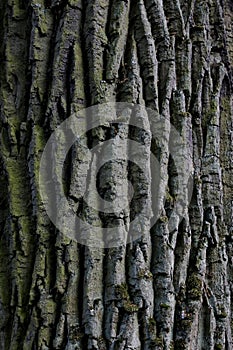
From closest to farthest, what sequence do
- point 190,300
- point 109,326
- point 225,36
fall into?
point 109,326 → point 190,300 → point 225,36

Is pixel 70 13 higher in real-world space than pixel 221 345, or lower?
higher

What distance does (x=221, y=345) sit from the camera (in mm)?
1805

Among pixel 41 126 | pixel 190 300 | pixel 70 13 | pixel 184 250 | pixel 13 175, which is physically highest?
pixel 70 13

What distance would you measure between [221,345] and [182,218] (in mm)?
419

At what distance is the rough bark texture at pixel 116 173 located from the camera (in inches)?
65.3

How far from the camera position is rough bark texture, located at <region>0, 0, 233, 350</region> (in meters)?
1.66

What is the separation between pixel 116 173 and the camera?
175cm

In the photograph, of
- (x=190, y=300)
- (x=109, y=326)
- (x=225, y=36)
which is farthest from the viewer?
(x=225, y=36)

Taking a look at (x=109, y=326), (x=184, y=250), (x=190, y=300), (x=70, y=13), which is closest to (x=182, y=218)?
(x=184, y=250)

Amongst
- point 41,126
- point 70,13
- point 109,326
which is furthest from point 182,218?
point 70,13

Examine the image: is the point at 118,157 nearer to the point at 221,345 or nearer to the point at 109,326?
the point at 109,326

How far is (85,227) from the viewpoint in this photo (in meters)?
1.71

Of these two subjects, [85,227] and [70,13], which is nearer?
[85,227]

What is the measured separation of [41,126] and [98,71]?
0.26m
